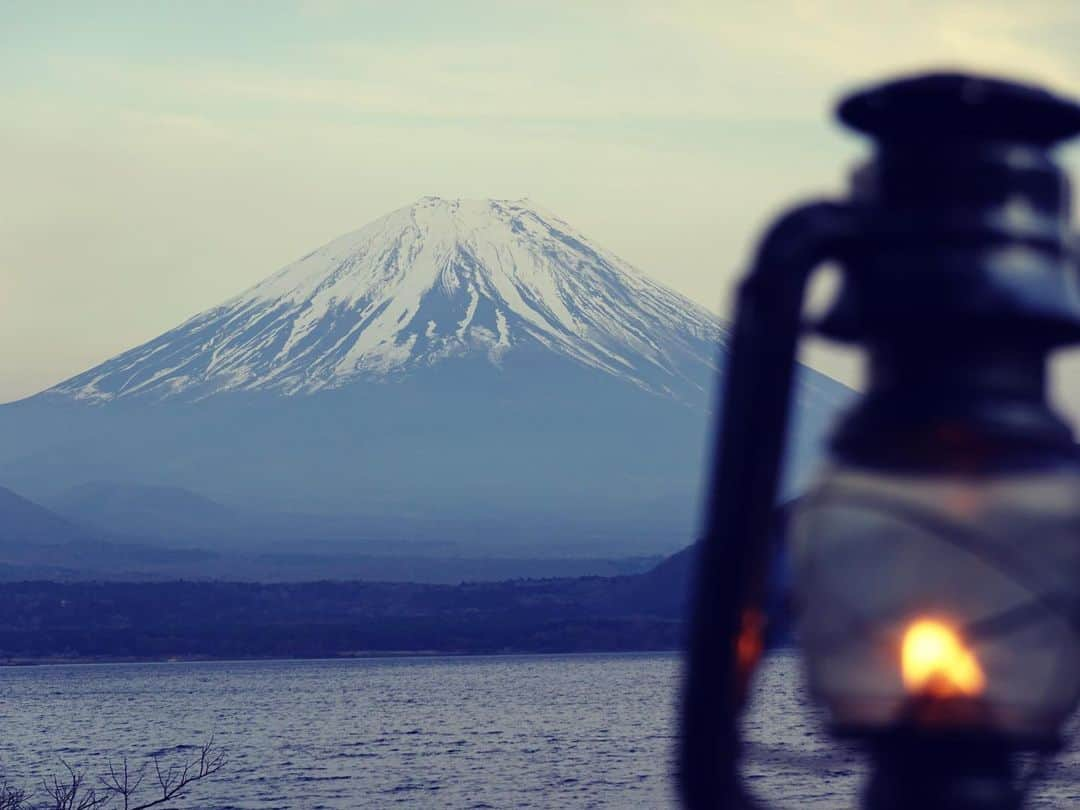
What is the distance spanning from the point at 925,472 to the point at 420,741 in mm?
121962

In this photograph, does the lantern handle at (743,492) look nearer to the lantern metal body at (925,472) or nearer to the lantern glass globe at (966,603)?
the lantern metal body at (925,472)

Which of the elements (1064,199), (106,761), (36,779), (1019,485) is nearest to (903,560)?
(1019,485)

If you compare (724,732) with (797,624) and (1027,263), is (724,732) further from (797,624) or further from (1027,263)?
(1027,263)

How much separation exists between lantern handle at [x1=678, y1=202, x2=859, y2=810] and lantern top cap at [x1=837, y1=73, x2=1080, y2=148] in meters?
0.12

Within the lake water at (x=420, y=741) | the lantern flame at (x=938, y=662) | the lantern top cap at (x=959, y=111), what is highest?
the lantern top cap at (x=959, y=111)

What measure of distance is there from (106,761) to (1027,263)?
113 meters

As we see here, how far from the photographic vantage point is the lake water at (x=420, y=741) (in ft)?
279

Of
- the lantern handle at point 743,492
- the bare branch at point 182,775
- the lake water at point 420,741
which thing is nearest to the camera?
the lantern handle at point 743,492

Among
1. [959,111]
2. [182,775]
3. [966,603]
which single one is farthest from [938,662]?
[182,775]

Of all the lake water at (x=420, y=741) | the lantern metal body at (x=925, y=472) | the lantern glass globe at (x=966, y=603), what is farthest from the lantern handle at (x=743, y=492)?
the lake water at (x=420, y=741)

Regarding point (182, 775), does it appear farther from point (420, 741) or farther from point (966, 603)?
point (966, 603)

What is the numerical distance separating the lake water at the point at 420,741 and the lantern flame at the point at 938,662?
40.0 m

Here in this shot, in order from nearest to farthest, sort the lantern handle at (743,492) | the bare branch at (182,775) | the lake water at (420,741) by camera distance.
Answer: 1. the lantern handle at (743,492)
2. the bare branch at (182,775)
3. the lake water at (420,741)

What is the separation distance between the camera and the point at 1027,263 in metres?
1.88
